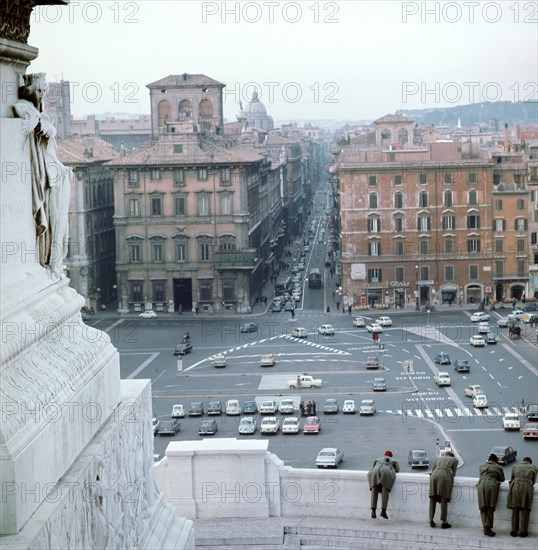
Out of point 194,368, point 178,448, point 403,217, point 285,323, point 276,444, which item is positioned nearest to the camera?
point 178,448

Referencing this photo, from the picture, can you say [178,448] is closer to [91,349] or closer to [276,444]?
[91,349]

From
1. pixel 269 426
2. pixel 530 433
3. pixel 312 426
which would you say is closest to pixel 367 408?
pixel 312 426

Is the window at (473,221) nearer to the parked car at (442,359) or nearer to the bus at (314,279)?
the bus at (314,279)

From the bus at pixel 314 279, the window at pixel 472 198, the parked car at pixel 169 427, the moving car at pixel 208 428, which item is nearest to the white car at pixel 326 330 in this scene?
the window at pixel 472 198

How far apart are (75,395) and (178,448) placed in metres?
5.30

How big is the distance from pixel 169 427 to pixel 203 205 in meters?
27.6

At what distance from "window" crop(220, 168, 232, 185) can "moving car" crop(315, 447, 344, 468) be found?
106 feet

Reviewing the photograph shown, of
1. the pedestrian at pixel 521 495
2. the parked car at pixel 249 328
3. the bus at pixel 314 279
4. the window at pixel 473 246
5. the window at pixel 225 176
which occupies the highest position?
the window at pixel 225 176

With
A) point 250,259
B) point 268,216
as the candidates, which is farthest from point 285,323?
point 268,216

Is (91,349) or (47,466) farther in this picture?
(91,349)

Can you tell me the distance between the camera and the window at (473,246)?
214ft

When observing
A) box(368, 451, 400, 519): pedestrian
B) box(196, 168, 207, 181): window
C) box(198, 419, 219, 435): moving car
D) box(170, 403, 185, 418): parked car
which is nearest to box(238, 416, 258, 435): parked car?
box(198, 419, 219, 435): moving car

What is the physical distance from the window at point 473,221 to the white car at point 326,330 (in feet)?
37.3

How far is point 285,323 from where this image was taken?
6062 centimetres
